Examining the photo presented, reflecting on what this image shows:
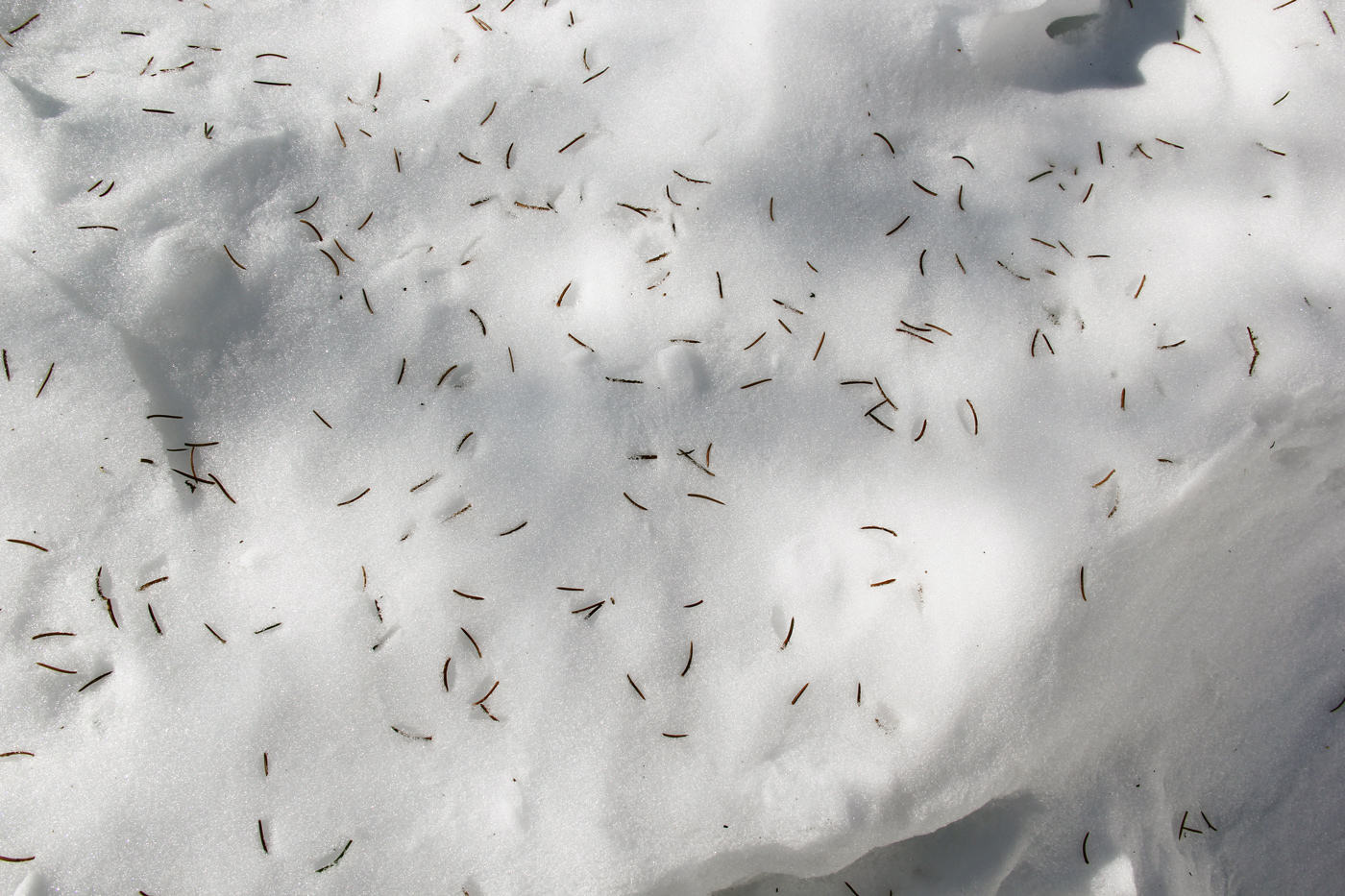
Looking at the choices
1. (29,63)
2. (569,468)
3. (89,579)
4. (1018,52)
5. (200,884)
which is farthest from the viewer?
(1018,52)

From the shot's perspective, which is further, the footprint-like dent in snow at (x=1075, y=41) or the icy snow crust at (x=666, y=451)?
the footprint-like dent in snow at (x=1075, y=41)

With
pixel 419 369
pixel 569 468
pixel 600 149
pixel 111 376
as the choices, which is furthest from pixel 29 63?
pixel 569 468

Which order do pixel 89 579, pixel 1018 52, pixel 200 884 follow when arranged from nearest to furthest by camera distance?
pixel 200 884 → pixel 89 579 → pixel 1018 52

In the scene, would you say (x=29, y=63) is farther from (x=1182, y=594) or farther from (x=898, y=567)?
(x=1182, y=594)

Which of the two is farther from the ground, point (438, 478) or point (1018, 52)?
point (1018, 52)

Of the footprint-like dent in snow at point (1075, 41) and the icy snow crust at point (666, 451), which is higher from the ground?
the footprint-like dent in snow at point (1075, 41)

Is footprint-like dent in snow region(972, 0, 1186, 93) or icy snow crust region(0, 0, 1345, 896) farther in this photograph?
footprint-like dent in snow region(972, 0, 1186, 93)

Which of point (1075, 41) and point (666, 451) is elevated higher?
point (1075, 41)

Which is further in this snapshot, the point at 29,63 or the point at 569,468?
the point at 29,63
